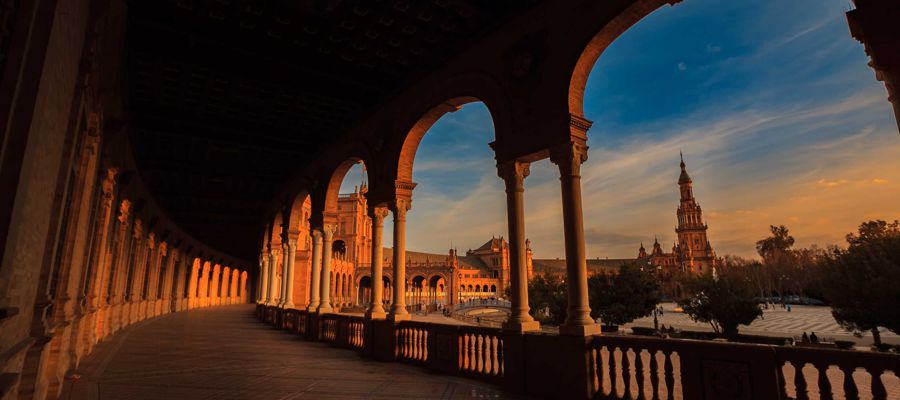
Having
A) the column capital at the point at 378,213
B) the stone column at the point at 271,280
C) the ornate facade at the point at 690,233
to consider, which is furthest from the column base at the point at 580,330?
the ornate facade at the point at 690,233

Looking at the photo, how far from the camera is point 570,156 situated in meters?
6.29

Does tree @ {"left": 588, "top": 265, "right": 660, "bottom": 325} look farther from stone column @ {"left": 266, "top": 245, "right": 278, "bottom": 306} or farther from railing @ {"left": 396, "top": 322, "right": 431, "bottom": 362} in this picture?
railing @ {"left": 396, "top": 322, "right": 431, "bottom": 362}

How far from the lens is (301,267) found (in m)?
49.8

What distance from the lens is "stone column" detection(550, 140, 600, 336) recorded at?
579 cm

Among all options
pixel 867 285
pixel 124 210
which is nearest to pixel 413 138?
pixel 124 210

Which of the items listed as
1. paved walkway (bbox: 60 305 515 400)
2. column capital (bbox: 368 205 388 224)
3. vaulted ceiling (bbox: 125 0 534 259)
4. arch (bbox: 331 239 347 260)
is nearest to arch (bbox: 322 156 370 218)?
vaulted ceiling (bbox: 125 0 534 259)

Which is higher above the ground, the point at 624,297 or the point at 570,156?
the point at 570,156

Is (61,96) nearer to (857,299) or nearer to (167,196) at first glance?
(167,196)

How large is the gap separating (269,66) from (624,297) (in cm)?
2958

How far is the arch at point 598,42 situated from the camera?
579 cm

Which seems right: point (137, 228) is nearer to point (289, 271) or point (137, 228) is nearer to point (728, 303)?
point (289, 271)

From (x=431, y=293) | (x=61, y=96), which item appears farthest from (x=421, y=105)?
(x=431, y=293)

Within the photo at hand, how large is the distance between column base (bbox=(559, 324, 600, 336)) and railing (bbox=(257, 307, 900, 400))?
0.26ft

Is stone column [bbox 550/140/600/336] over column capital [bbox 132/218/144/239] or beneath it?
beneath
